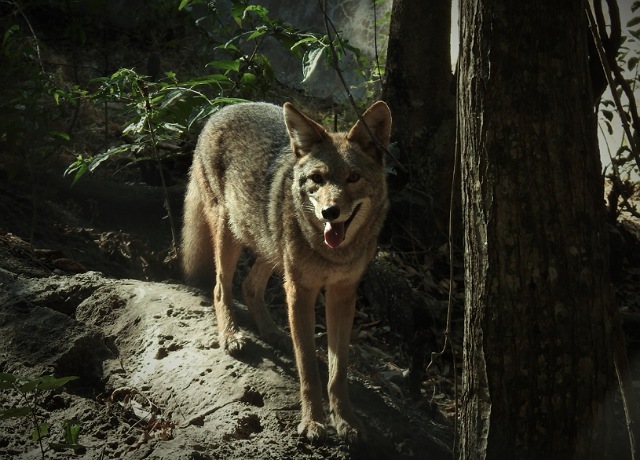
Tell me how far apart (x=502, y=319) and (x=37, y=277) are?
13.3 ft

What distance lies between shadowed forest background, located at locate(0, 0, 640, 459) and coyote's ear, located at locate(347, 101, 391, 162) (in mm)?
530

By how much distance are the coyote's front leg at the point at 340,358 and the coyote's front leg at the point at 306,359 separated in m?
0.10

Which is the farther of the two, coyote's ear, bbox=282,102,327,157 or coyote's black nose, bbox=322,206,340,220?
coyote's ear, bbox=282,102,327,157

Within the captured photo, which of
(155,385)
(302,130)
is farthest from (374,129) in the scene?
(155,385)

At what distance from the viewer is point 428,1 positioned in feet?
23.6

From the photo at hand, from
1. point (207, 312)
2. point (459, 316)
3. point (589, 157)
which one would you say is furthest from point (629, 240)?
point (589, 157)

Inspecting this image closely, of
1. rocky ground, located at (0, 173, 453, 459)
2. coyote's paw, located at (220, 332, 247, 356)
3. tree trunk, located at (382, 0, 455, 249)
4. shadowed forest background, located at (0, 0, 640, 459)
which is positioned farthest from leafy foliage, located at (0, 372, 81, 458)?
tree trunk, located at (382, 0, 455, 249)

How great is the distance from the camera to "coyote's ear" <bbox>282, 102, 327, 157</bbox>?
4.61 m

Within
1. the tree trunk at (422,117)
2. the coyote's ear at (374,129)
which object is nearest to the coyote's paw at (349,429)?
the coyote's ear at (374,129)

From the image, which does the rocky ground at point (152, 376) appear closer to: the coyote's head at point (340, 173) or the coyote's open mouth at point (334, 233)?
the coyote's open mouth at point (334, 233)

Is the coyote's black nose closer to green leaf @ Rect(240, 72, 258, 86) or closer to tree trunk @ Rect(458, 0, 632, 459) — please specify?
tree trunk @ Rect(458, 0, 632, 459)

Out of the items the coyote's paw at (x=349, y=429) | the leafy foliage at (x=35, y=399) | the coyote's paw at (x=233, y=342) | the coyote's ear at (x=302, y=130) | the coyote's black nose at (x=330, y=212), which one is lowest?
the coyote's paw at (x=349, y=429)

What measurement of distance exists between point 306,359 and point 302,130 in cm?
146

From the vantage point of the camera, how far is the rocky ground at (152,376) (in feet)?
13.5
